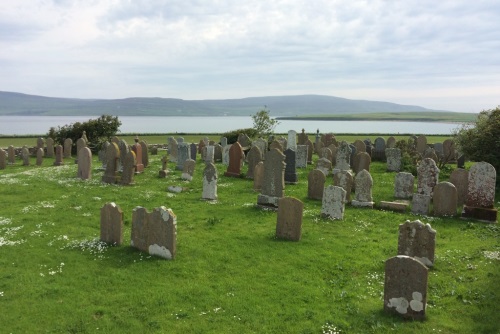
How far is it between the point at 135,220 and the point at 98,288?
7.26 feet

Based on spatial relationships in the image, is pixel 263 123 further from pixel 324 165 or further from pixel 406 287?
pixel 406 287

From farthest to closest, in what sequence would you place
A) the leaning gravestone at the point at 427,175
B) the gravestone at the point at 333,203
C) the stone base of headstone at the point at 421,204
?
1. the leaning gravestone at the point at 427,175
2. the stone base of headstone at the point at 421,204
3. the gravestone at the point at 333,203

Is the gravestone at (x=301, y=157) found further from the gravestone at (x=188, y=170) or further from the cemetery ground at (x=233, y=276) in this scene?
the cemetery ground at (x=233, y=276)

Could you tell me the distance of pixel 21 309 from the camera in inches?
280

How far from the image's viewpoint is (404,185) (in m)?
15.7

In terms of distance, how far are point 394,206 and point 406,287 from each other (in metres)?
7.58

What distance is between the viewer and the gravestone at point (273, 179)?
45.2 ft

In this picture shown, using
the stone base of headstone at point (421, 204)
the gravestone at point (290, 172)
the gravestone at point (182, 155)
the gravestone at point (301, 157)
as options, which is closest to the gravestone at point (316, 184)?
the gravestone at point (290, 172)

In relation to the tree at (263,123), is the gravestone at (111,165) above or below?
below

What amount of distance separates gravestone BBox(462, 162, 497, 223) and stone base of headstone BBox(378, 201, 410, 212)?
1856 millimetres

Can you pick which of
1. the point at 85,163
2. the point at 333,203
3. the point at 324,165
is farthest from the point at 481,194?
the point at 85,163

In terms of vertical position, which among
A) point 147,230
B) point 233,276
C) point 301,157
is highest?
point 301,157

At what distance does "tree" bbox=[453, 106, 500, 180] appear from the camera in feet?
57.2

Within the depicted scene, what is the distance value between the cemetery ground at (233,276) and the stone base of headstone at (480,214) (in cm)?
28
